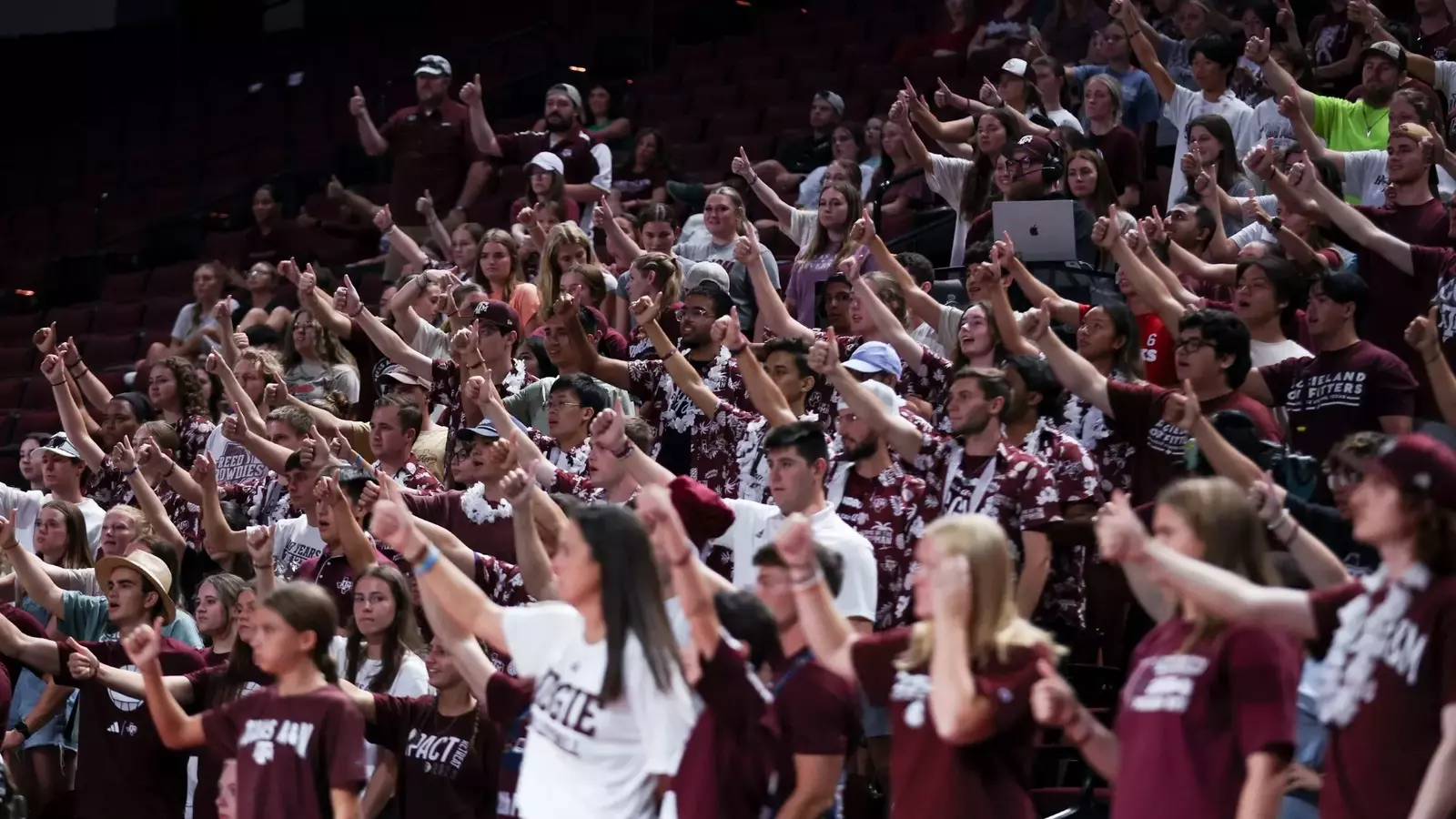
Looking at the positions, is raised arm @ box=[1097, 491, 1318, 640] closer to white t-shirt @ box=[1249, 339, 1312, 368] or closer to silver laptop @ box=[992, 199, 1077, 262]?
white t-shirt @ box=[1249, 339, 1312, 368]

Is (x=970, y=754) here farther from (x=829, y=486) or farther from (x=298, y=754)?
(x=829, y=486)

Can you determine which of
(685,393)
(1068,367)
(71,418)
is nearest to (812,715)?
(1068,367)

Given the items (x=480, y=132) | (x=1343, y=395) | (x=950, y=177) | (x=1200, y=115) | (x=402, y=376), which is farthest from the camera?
(x=480, y=132)

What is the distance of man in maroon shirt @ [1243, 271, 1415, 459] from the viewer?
582 centimetres

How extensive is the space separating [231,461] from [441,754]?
3.40 metres

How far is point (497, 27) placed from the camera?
621 inches

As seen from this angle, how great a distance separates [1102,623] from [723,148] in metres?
6.47

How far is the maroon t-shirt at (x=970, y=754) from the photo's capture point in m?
3.84

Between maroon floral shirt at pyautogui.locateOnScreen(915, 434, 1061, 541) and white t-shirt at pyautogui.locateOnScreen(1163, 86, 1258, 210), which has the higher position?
white t-shirt at pyautogui.locateOnScreen(1163, 86, 1258, 210)

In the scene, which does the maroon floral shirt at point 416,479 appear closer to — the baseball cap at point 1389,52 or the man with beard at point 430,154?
the baseball cap at point 1389,52

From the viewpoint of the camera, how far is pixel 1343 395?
19.2ft

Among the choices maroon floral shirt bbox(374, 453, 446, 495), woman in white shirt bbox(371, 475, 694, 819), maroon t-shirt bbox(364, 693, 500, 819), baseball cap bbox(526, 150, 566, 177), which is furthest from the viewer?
baseball cap bbox(526, 150, 566, 177)

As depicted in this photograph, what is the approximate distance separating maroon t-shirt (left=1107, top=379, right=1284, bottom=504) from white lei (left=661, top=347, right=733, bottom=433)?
1.60 m

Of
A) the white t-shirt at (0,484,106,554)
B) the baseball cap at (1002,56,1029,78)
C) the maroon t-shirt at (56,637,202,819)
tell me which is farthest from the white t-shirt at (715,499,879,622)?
the baseball cap at (1002,56,1029,78)
